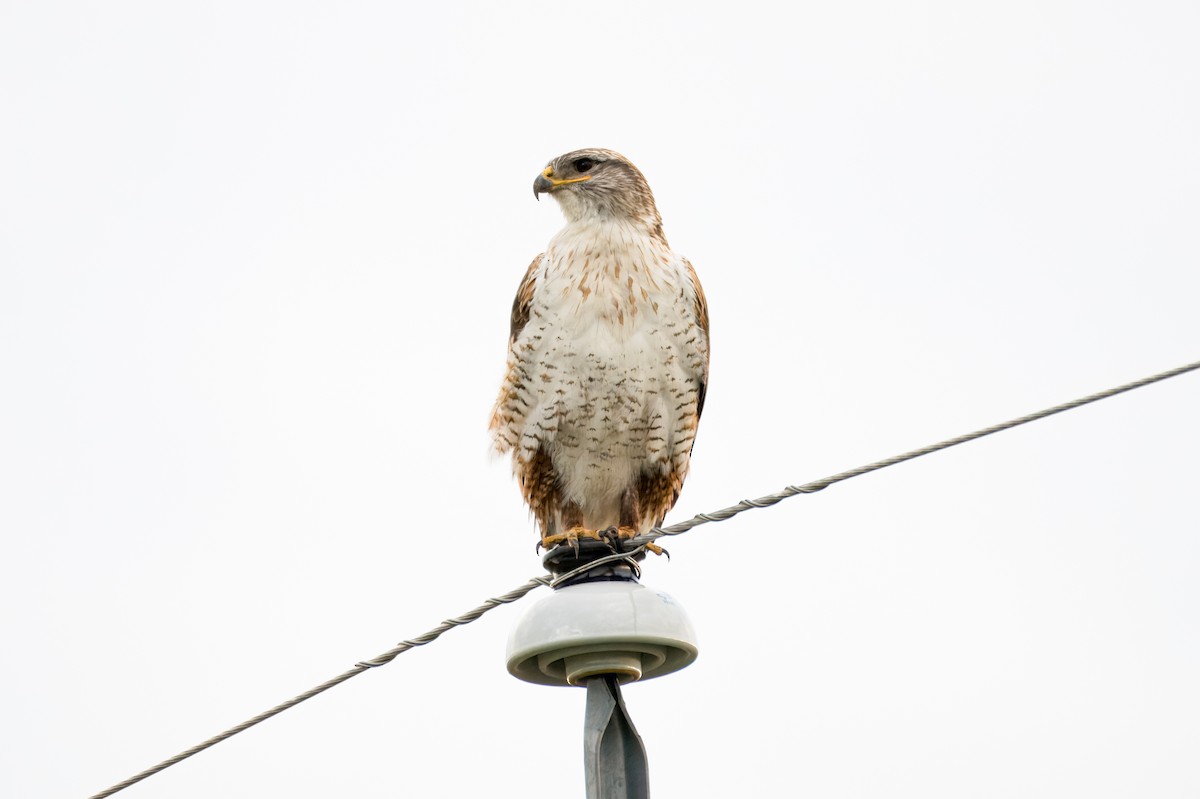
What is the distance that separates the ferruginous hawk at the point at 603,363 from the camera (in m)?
6.70

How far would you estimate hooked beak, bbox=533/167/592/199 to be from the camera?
23.8 ft

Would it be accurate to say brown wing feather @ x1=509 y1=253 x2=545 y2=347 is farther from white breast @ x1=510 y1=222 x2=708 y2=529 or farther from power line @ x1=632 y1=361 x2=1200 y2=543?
power line @ x1=632 y1=361 x2=1200 y2=543

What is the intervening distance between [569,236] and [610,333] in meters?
0.64

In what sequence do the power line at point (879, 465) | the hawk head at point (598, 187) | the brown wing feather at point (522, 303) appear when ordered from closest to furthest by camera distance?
the power line at point (879, 465), the brown wing feather at point (522, 303), the hawk head at point (598, 187)

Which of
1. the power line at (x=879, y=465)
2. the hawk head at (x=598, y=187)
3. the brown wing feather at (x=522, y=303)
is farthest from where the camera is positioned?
the hawk head at (x=598, y=187)

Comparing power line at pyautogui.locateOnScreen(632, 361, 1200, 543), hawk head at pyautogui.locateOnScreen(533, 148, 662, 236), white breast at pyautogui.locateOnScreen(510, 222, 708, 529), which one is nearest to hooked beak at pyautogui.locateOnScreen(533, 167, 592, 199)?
hawk head at pyautogui.locateOnScreen(533, 148, 662, 236)

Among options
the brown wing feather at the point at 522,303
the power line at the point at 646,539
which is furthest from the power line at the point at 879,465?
the brown wing feather at the point at 522,303

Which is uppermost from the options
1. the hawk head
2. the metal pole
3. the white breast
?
the hawk head

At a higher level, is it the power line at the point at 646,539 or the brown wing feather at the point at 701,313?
the brown wing feather at the point at 701,313

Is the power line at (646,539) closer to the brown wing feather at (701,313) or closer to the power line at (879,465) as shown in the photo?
the power line at (879,465)

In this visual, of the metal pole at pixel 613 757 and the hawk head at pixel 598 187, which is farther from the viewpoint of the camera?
the hawk head at pixel 598 187

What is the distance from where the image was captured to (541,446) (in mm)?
6926

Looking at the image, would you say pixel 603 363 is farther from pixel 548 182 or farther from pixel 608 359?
pixel 548 182

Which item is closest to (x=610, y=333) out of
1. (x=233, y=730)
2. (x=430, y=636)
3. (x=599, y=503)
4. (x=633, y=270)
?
(x=633, y=270)
